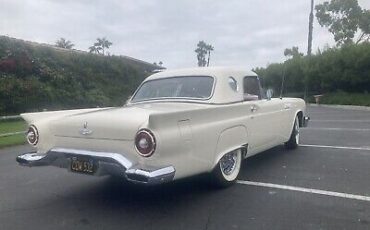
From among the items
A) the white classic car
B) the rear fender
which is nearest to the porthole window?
the white classic car

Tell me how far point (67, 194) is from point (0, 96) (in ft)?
45.4

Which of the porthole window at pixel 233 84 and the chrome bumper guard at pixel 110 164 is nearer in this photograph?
the chrome bumper guard at pixel 110 164

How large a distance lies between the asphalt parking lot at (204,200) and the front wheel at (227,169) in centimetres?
12

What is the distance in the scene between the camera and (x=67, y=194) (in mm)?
5285

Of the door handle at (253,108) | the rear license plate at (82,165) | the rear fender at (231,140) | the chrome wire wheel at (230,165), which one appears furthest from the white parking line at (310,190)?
the rear license plate at (82,165)

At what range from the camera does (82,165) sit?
177 inches

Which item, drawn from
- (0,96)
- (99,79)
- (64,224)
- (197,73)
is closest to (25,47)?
(0,96)

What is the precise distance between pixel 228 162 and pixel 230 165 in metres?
0.07

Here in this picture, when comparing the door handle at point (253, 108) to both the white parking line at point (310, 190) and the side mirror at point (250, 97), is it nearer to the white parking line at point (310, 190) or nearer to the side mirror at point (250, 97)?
the side mirror at point (250, 97)

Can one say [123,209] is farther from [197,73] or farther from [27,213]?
[197,73]

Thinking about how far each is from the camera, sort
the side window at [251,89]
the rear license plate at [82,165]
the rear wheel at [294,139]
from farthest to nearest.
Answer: the rear wheel at [294,139]
the side window at [251,89]
the rear license plate at [82,165]

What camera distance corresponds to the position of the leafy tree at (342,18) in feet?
104

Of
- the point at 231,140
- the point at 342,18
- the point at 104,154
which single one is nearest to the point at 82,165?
the point at 104,154

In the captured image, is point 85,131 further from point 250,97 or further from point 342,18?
point 342,18
